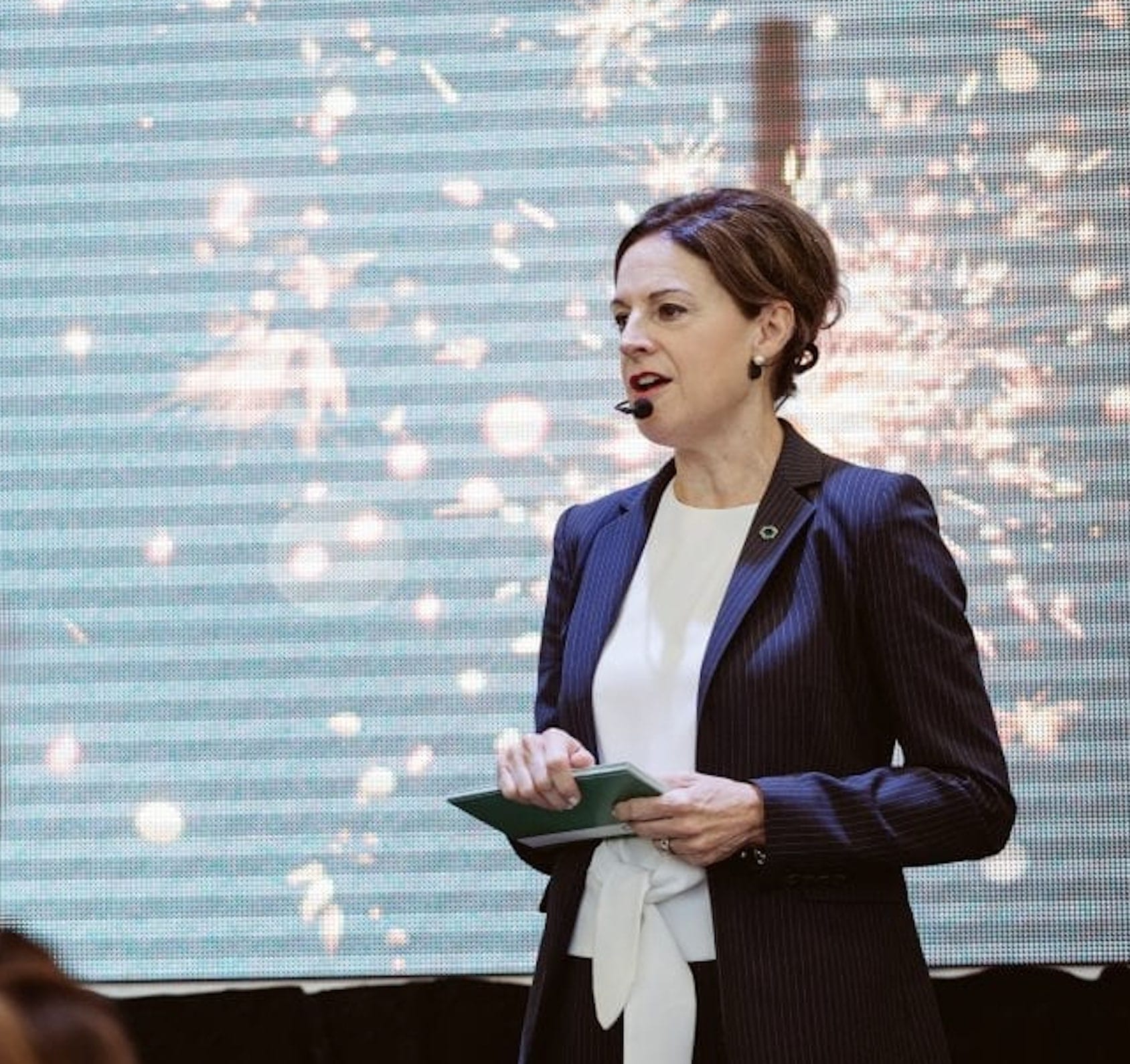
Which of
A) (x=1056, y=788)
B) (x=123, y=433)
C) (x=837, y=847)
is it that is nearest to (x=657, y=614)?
(x=837, y=847)

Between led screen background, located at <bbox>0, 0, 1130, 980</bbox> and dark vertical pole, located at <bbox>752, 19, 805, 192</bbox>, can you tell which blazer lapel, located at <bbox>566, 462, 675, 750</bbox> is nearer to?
led screen background, located at <bbox>0, 0, 1130, 980</bbox>

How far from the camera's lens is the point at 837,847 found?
186cm

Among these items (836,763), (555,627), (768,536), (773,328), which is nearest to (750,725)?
(836,763)

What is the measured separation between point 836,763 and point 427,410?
160 cm

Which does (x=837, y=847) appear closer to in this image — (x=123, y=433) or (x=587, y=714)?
(x=587, y=714)

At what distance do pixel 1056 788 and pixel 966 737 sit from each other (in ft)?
4.60

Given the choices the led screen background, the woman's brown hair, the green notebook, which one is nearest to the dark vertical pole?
the led screen background

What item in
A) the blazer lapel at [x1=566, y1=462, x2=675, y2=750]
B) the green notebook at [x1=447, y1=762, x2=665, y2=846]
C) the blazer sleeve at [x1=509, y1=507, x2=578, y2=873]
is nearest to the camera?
the green notebook at [x1=447, y1=762, x2=665, y2=846]

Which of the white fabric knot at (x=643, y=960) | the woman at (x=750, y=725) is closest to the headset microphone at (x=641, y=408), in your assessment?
the woman at (x=750, y=725)

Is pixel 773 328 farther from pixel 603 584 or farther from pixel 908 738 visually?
pixel 908 738

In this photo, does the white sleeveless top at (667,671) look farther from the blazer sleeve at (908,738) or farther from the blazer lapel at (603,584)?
the blazer sleeve at (908,738)

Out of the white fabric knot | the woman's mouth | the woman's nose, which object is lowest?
the white fabric knot

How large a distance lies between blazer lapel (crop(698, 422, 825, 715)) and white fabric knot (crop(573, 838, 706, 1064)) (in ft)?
0.62

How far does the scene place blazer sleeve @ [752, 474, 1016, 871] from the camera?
6.13 feet
